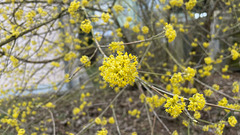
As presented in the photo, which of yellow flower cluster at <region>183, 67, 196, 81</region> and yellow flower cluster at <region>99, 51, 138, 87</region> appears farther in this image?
yellow flower cluster at <region>183, 67, 196, 81</region>

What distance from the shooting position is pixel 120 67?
1.07 metres

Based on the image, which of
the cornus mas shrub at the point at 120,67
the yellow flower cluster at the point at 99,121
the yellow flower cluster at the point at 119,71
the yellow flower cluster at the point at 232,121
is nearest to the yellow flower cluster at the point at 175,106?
the cornus mas shrub at the point at 120,67

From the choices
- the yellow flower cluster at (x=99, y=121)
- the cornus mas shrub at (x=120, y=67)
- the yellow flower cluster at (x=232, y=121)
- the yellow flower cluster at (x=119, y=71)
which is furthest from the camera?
the yellow flower cluster at (x=99, y=121)

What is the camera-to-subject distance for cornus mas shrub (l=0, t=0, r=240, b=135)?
1.70 metres

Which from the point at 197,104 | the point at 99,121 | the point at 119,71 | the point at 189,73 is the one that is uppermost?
the point at 119,71

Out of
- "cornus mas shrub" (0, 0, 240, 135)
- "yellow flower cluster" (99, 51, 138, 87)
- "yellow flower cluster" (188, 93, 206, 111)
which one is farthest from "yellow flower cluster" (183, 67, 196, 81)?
"yellow flower cluster" (99, 51, 138, 87)

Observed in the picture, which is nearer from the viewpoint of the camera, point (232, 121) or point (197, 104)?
point (197, 104)

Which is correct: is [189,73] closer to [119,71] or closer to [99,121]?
[119,71]

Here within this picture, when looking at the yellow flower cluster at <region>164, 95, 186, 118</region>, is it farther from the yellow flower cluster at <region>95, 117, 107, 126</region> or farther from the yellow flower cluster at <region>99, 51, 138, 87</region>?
the yellow flower cluster at <region>95, 117, 107, 126</region>

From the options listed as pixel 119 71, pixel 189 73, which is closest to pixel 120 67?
pixel 119 71

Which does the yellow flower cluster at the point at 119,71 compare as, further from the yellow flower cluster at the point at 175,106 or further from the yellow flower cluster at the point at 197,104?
the yellow flower cluster at the point at 197,104

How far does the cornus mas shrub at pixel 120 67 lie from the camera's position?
1701 millimetres

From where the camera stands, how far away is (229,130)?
2.77 m

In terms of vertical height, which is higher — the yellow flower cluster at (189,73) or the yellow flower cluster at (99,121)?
the yellow flower cluster at (189,73)
